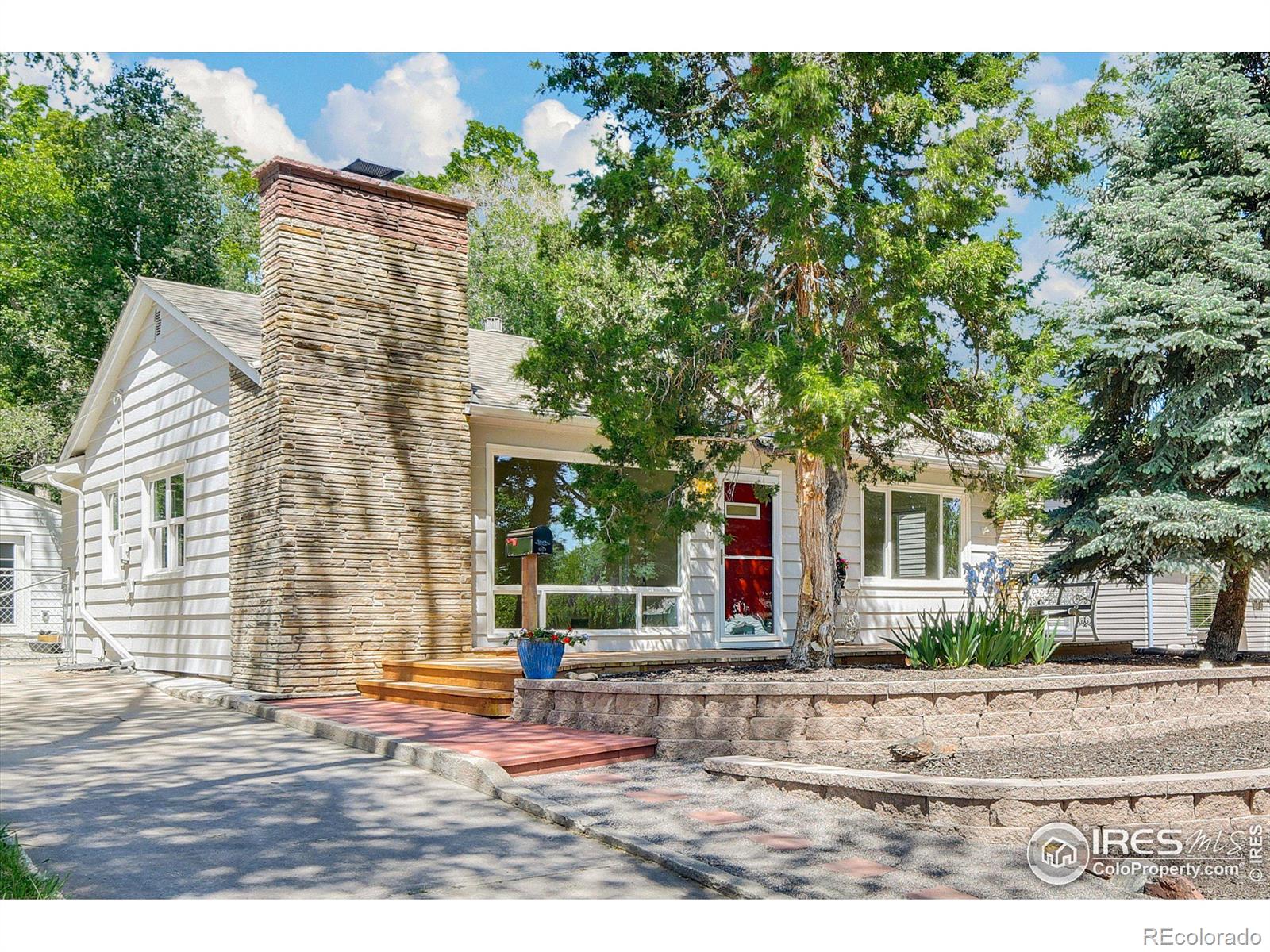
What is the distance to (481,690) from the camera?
8.77 meters

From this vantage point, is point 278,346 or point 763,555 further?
point 763,555

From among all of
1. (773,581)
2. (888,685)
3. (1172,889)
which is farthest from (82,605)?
(1172,889)

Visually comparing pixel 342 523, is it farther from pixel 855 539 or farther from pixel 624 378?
pixel 855 539

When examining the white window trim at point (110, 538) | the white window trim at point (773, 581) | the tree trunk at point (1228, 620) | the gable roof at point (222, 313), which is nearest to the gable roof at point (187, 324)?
the gable roof at point (222, 313)

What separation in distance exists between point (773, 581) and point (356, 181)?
23.5ft

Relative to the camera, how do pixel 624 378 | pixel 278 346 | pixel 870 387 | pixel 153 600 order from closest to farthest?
1. pixel 870 387
2. pixel 624 378
3. pixel 278 346
4. pixel 153 600

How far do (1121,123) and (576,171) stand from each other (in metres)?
5.81

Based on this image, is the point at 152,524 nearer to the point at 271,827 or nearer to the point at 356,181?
the point at 356,181

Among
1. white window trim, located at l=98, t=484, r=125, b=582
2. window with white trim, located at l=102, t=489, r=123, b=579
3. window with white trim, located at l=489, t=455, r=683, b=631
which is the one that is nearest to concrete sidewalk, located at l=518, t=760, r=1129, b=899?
window with white trim, located at l=489, t=455, r=683, b=631

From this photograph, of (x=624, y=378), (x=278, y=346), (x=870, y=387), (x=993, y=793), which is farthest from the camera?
(x=278, y=346)

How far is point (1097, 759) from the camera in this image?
6.43 metres

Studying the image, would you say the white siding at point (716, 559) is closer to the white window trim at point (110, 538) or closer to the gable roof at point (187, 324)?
the gable roof at point (187, 324)
